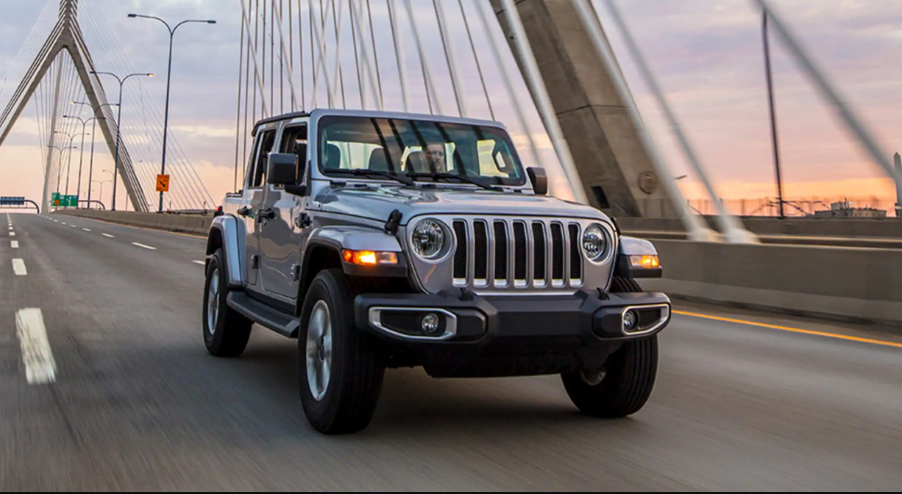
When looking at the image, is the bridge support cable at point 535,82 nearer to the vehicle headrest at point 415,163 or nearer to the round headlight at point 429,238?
the vehicle headrest at point 415,163

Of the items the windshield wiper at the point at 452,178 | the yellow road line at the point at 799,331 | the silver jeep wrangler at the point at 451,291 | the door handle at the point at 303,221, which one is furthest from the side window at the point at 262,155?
the yellow road line at the point at 799,331

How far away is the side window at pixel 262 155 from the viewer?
7102mm

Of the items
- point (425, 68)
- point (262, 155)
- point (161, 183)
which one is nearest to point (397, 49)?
point (425, 68)

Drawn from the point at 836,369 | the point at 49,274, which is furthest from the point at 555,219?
the point at 49,274

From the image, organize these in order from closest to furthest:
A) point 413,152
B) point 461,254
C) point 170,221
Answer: point 461,254 → point 413,152 → point 170,221

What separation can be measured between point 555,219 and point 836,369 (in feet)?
11.0

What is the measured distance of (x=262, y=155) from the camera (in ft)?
23.7

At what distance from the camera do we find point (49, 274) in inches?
599

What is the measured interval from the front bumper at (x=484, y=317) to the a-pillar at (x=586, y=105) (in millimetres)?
15036

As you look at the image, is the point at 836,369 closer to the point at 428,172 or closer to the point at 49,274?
the point at 428,172

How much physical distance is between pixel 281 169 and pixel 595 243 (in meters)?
1.92

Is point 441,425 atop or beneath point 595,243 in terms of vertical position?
beneath

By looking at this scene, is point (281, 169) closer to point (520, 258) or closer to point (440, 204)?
point (440, 204)

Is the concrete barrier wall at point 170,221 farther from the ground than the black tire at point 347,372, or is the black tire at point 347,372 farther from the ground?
the black tire at point 347,372
